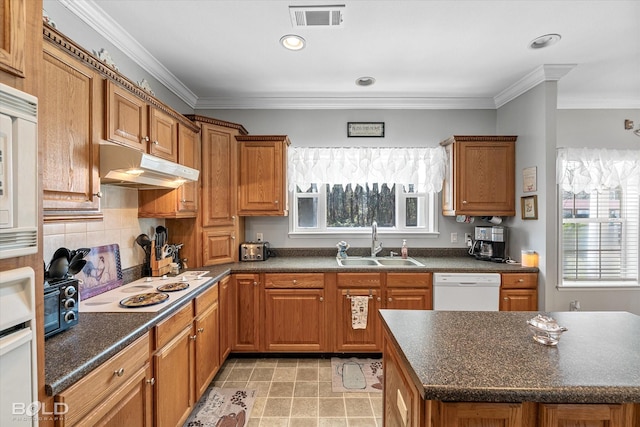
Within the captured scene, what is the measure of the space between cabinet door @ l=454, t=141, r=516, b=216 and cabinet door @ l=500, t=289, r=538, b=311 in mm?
792

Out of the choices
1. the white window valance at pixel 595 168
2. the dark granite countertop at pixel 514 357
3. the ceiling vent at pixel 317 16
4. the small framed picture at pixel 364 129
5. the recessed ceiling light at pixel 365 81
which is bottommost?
the dark granite countertop at pixel 514 357

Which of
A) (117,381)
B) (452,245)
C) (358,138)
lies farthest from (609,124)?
(117,381)

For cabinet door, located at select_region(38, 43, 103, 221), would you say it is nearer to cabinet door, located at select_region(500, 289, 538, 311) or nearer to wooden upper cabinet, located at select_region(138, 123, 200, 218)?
wooden upper cabinet, located at select_region(138, 123, 200, 218)

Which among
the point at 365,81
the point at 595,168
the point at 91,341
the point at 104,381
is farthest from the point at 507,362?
the point at 595,168

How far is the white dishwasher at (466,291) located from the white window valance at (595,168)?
1.42 metres

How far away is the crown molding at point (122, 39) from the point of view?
5.80 ft

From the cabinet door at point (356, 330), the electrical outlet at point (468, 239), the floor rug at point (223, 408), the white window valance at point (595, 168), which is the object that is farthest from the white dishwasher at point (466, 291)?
the floor rug at point (223, 408)

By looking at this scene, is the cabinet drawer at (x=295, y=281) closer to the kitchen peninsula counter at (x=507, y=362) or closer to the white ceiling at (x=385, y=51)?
the kitchen peninsula counter at (x=507, y=362)

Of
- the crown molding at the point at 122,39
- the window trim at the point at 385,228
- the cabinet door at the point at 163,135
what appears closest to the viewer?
the crown molding at the point at 122,39

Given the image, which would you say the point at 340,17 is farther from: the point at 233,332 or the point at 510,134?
the point at 233,332

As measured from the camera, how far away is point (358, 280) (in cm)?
275

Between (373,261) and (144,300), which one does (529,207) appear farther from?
(144,300)

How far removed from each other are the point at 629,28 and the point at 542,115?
75 cm

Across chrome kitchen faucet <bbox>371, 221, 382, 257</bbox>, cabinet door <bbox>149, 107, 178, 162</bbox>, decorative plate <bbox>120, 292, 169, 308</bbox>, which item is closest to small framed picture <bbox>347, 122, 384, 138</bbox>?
chrome kitchen faucet <bbox>371, 221, 382, 257</bbox>
